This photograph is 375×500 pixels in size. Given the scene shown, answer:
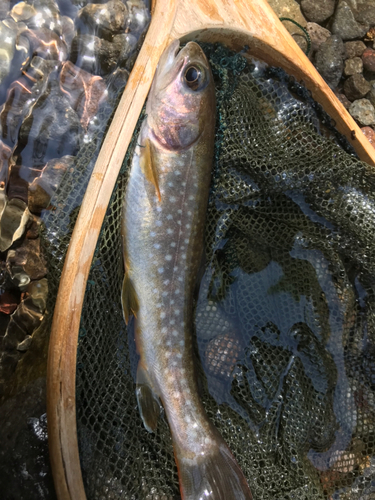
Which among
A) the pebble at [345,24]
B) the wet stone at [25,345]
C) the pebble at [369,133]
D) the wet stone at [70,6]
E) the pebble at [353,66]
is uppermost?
the pebble at [345,24]

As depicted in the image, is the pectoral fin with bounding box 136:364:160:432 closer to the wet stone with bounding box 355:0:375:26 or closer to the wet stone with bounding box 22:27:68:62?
the wet stone with bounding box 22:27:68:62

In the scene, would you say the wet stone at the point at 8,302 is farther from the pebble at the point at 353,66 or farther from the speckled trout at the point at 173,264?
the pebble at the point at 353,66

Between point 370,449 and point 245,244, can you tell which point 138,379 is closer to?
point 245,244

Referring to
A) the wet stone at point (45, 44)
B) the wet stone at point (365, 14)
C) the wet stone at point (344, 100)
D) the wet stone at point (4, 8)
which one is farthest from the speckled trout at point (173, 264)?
the wet stone at point (365, 14)

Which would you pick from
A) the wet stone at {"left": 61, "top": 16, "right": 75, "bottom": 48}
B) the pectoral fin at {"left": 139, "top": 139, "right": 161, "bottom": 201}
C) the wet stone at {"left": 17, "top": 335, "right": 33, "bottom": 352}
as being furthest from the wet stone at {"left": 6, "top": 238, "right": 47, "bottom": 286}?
the wet stone at {"left": 61, "top": 16, "right": 75, "bottom": 48}

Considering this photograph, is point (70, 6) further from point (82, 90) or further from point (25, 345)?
point (25, 345)

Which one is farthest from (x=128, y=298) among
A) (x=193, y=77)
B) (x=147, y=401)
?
(x=193, y=77)

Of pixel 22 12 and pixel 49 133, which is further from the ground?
pixel 22 12

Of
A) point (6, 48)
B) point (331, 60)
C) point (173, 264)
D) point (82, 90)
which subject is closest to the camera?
point (173, 264)

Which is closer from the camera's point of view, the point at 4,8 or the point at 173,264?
the point at 173,264
